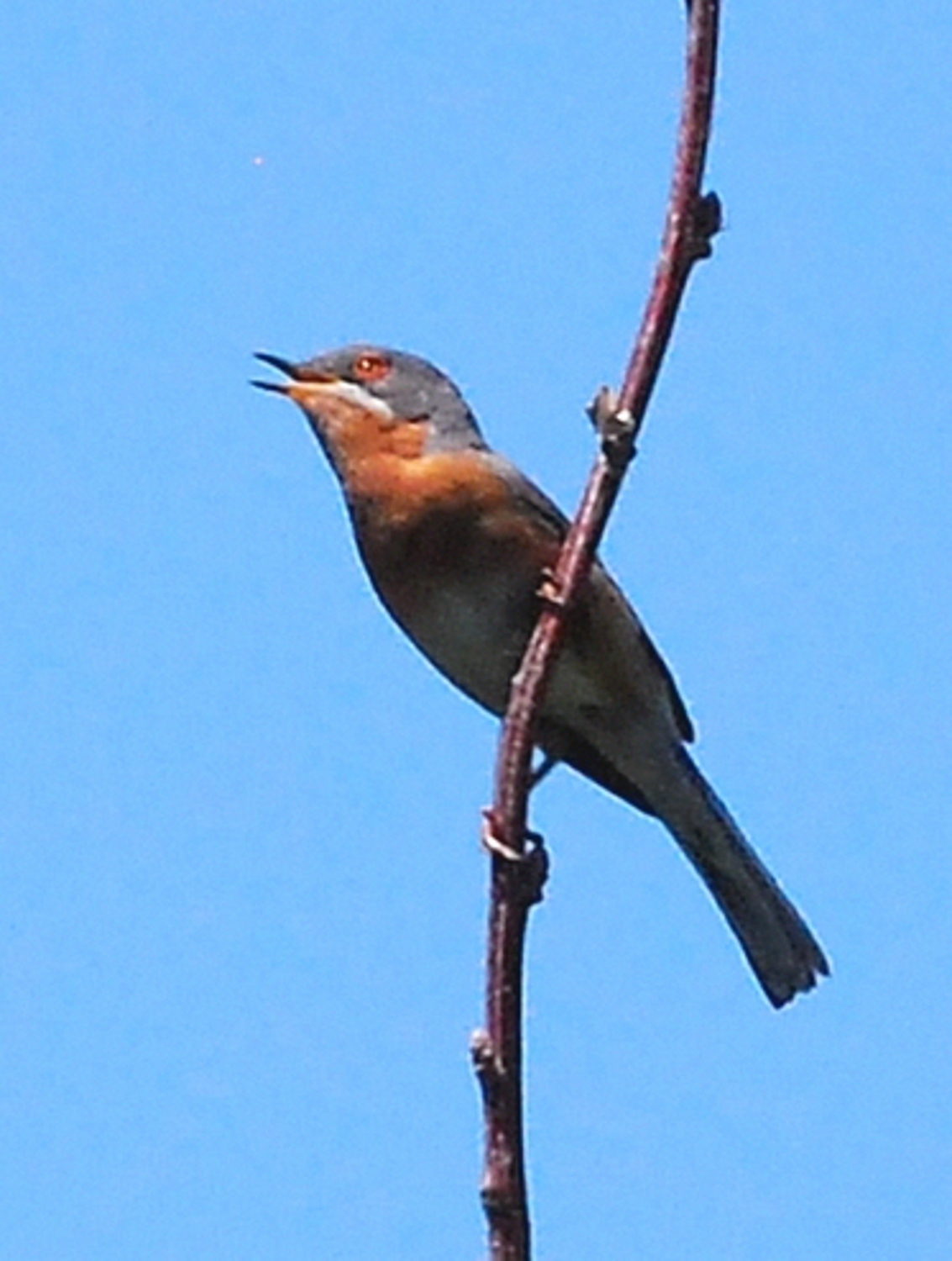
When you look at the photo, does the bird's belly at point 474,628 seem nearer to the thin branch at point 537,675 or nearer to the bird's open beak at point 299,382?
the bird's open beak at point 299,382

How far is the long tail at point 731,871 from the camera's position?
752cm

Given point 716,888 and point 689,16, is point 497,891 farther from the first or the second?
point 716,888

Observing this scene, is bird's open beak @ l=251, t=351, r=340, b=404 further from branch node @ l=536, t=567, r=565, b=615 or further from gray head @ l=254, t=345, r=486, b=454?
branch node @ l=536, t=567, r=565, b=615

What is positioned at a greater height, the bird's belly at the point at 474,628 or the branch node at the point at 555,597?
the bird's belly at the point at 474,628

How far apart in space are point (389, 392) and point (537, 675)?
4.89 metres

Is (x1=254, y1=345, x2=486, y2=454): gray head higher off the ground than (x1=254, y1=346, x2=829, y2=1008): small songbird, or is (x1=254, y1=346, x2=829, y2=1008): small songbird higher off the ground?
(x1=254, y1=345, x2=486, y2=454): gray head

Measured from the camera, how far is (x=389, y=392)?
7.89 m

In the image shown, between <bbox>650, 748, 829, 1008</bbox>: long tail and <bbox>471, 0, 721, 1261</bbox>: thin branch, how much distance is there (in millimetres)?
4473

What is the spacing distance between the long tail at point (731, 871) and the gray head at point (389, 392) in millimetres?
1123

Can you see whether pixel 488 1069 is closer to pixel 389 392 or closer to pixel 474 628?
pixel 474 628

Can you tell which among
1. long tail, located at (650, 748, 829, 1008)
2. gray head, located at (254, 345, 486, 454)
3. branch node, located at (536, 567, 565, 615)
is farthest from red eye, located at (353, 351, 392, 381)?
branch node, located at (536, 567, 565, 615)

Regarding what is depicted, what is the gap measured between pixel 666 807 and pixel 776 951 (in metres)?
0.56

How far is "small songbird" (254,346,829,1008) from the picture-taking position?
24.3 feet

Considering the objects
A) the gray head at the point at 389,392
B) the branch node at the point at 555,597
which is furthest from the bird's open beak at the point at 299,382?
the branch node at the point at 555,597
